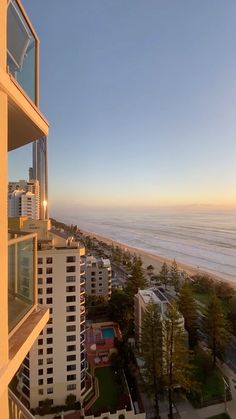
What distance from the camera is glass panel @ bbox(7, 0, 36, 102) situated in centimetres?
123

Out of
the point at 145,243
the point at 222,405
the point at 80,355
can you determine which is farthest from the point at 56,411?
the point at 145,243

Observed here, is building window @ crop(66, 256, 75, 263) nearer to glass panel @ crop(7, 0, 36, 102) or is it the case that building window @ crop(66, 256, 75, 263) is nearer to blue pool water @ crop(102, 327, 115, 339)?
blue pool water @ crop(102, 327, 115, 339)

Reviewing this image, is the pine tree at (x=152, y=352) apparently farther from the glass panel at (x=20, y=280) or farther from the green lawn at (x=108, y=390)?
the glass panel at (x=20, y=280)

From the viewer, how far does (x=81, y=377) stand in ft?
30.0

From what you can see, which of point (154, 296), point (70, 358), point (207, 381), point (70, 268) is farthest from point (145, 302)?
point (70, 268)

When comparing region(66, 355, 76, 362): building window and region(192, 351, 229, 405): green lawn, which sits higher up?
region(66, 355, 76, 362): building window

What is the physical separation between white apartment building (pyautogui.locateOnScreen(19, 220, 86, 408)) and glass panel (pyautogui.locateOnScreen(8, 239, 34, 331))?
714 centimetres

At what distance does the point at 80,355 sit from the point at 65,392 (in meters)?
1.25

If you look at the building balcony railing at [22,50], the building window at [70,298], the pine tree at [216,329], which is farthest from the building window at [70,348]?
the building balcony railing at [22,50]

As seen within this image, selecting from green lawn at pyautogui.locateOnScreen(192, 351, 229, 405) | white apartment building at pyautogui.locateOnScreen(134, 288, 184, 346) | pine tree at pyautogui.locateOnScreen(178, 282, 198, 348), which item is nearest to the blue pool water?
white apartment building at pyautogui.locateOnScreen(134, 288, 184, 346)

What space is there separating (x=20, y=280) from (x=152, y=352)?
9041 mm

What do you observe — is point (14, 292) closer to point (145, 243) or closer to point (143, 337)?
point (143, 337)

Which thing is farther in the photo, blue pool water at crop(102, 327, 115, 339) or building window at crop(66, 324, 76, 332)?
blue pool water at crop(102, 327, 115, 339)

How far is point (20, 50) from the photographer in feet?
4.46
